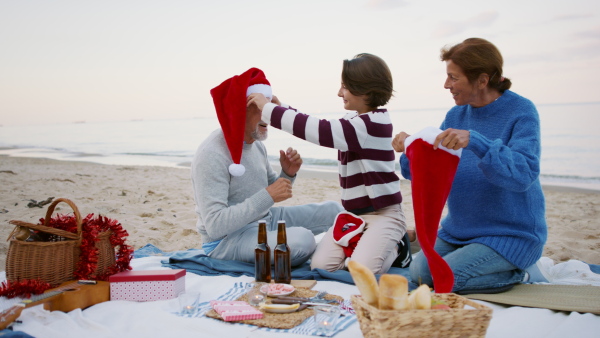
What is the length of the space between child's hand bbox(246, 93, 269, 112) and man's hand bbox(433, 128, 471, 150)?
138 centimetres

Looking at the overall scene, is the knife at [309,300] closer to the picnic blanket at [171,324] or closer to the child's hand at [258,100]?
the picnic blanket at [171,324]

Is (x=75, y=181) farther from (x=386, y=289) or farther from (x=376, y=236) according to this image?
(x=386, y=289)

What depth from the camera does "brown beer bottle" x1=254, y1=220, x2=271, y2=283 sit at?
353 centimetres

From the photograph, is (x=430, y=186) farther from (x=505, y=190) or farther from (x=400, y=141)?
(x=505, y=190)

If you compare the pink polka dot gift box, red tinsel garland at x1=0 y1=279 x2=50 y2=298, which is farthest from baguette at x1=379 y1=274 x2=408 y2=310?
red tinsel garland at x1=0 y1=279 x2=50 y2=298

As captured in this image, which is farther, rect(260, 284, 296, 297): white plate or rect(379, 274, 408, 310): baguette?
rect(260, 284, 296, 297): white plate

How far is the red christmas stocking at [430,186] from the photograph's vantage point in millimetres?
2881

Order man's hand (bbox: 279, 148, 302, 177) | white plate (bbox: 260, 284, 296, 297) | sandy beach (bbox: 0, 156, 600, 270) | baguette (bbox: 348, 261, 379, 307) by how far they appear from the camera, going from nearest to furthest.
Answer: baguette (bbox: 348, 261, 379, 307) < white plate (bbox: 260, 284, 296, 297) < man's hand (bbox: 279, 148, 302, 177) < sandy beach (bbox: 0, 156, 600, 270)

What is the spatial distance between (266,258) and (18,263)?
1.57 m

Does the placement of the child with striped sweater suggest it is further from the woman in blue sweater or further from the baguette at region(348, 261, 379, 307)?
the baguette at region(348, 261, 379, 307)

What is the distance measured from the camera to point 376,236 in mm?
3680

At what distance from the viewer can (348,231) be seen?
12.4 ft

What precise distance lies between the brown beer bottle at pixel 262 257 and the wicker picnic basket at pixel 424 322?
141 cm

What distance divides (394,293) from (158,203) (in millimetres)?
5945
